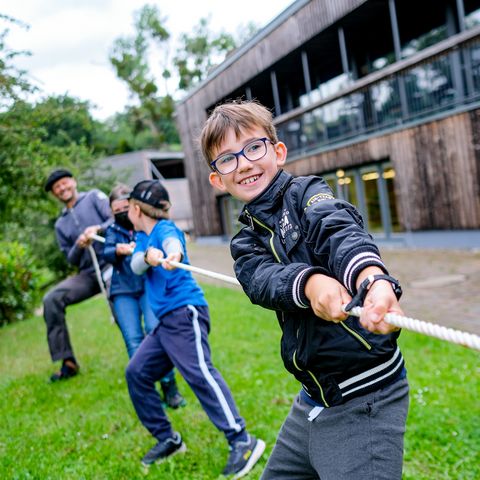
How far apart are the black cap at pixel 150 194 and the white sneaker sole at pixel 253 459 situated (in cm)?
166

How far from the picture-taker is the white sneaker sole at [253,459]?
10.2 ft

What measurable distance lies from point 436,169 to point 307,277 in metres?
10.4

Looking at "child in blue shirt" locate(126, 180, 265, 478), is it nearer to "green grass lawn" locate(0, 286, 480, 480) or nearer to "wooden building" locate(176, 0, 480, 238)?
"green grass lawn" locate(0, 286, 480, 480)

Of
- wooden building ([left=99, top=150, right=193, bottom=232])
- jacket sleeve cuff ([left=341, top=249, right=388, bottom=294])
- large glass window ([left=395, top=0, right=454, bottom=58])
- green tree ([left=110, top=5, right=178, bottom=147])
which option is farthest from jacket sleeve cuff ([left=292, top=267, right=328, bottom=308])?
green tree ([left=110, top=5, right=178, bottom=147])

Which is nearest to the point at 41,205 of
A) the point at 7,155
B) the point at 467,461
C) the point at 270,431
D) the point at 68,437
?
the point at 7,155

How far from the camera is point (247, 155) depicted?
6.34 feet

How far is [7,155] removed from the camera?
7312 mm

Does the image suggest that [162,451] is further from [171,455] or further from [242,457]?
[242,457]

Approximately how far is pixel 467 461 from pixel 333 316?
220 cm

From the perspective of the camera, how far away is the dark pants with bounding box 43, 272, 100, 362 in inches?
215

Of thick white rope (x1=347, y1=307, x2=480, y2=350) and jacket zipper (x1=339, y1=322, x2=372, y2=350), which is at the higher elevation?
thick white rope (x1=347, y1=307, x2=480, y2=350)

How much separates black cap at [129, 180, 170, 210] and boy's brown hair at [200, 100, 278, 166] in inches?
63.2

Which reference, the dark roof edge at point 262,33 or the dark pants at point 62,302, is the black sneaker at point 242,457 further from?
the dark roof edge at point 262,33

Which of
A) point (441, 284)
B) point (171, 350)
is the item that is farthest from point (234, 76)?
point (171, 350)
